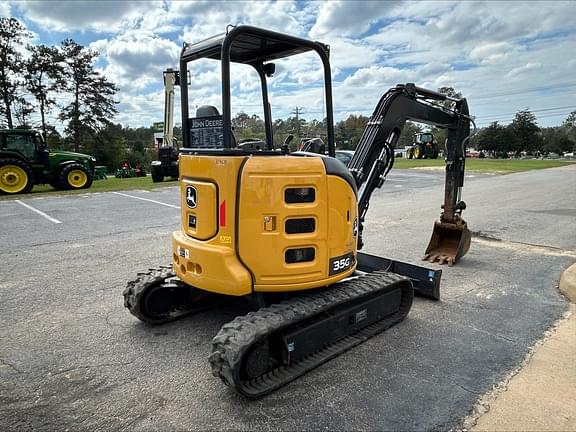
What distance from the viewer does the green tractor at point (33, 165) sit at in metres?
17.6

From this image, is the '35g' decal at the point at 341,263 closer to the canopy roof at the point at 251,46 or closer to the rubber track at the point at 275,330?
the rubber track at the point at 275,330

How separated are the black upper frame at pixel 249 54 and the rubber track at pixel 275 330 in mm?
1409

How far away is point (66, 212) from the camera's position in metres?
12.4

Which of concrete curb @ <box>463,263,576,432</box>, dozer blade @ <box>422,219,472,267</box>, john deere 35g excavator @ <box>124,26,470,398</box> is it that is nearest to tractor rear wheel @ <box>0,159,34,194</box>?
john deere 35g excavator @ <box>124,26,470,398</box>

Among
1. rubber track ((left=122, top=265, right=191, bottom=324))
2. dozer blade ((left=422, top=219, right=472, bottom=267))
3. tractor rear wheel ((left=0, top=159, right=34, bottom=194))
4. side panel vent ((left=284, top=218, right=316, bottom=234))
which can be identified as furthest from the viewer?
tractor rear wheel ((left=0, top=159, right=34, bottom=194))

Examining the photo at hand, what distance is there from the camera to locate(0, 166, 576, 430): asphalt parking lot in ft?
10.4

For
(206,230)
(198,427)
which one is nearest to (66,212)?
(206,230)

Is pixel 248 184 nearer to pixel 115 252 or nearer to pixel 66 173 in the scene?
pixel 115 252

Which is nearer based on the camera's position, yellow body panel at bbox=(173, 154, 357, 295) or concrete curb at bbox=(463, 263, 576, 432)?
concrete curb at bbox=(463, 263, 576, 432)

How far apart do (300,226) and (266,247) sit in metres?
0.35

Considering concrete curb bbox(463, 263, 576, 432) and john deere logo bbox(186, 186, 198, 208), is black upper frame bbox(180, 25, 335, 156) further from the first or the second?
concrete curb bbox(463, 263, 576, 432)

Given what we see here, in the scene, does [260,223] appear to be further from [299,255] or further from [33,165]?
[33,165]

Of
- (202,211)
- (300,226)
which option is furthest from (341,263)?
(202,211)

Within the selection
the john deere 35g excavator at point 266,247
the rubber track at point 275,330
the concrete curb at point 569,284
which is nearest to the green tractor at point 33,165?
the john deere 35g excavator at point 266,247
